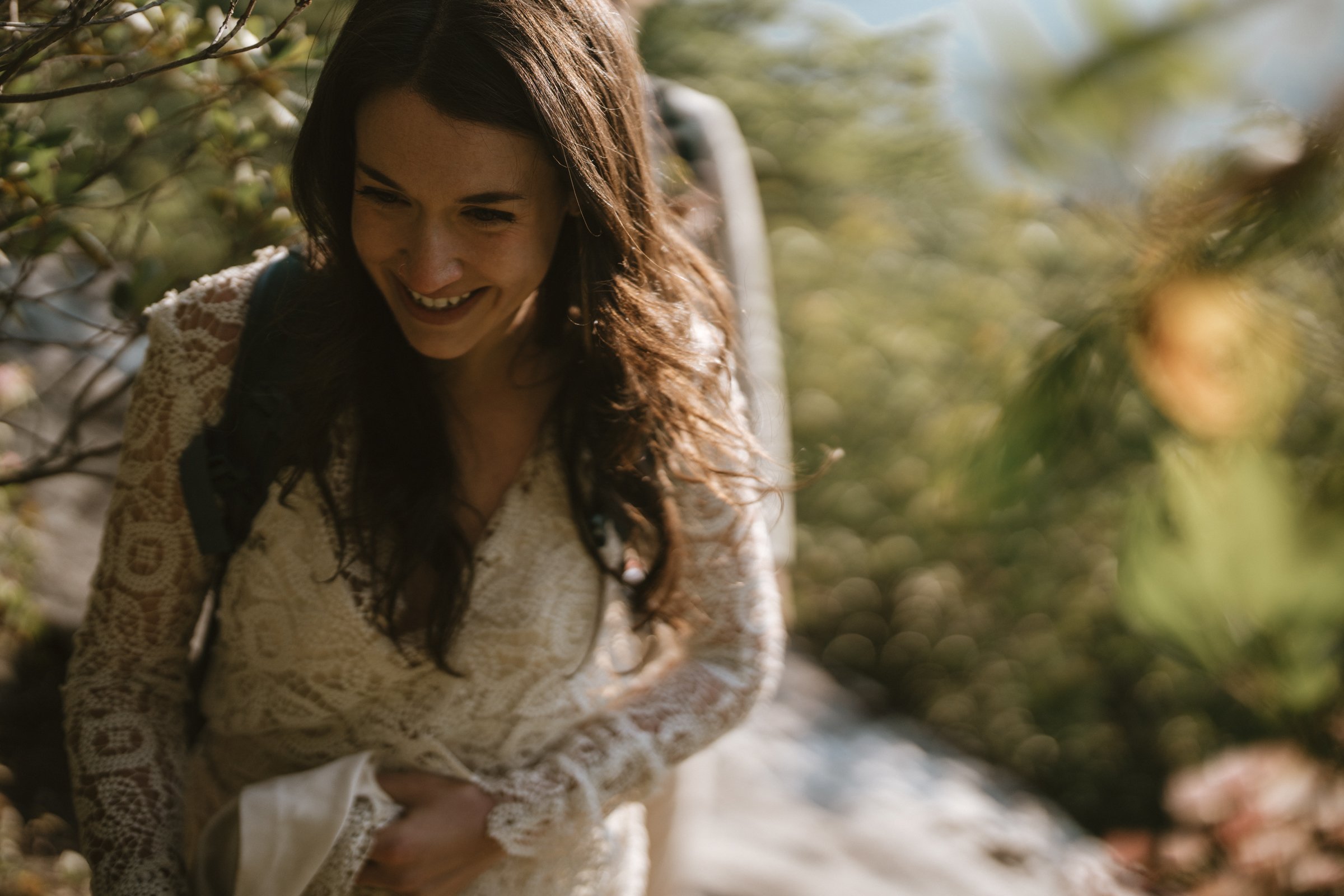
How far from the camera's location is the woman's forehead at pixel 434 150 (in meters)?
1.24

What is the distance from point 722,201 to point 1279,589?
162 cm

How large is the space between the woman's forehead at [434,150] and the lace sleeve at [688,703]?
53 cm

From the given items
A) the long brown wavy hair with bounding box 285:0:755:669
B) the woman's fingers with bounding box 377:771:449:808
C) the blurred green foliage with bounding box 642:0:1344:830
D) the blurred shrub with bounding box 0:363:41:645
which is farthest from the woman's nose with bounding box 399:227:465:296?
the blurred green foliage with bounding box 642:0:1344:830

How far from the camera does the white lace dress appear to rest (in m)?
1.32

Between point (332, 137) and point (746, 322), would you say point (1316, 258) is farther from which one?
point (746, 322)

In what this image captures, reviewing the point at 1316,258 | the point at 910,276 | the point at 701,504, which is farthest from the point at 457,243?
the point at 910,276

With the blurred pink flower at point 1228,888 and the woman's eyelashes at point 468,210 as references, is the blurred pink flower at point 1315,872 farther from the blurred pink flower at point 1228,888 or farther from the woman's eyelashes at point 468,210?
the woman's eyelashes at point 468,210

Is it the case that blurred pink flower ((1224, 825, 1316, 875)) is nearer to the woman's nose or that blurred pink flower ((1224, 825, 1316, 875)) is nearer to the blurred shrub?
the woman's nose

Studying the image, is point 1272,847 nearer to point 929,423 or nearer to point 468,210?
point 468,210

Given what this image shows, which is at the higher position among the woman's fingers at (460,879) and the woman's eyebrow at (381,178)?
the woman's eyebrow at (381,178)

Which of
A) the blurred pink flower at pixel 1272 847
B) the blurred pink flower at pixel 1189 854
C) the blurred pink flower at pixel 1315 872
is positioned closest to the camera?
the blurred pink flower at pixel 1315 872

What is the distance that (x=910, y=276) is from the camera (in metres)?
5.01

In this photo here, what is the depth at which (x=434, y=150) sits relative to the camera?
1.25 meters

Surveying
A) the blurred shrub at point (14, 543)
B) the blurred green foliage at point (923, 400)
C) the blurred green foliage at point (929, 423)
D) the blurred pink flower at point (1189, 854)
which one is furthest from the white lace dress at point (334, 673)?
the blurred green foliage at point (929, 423)
